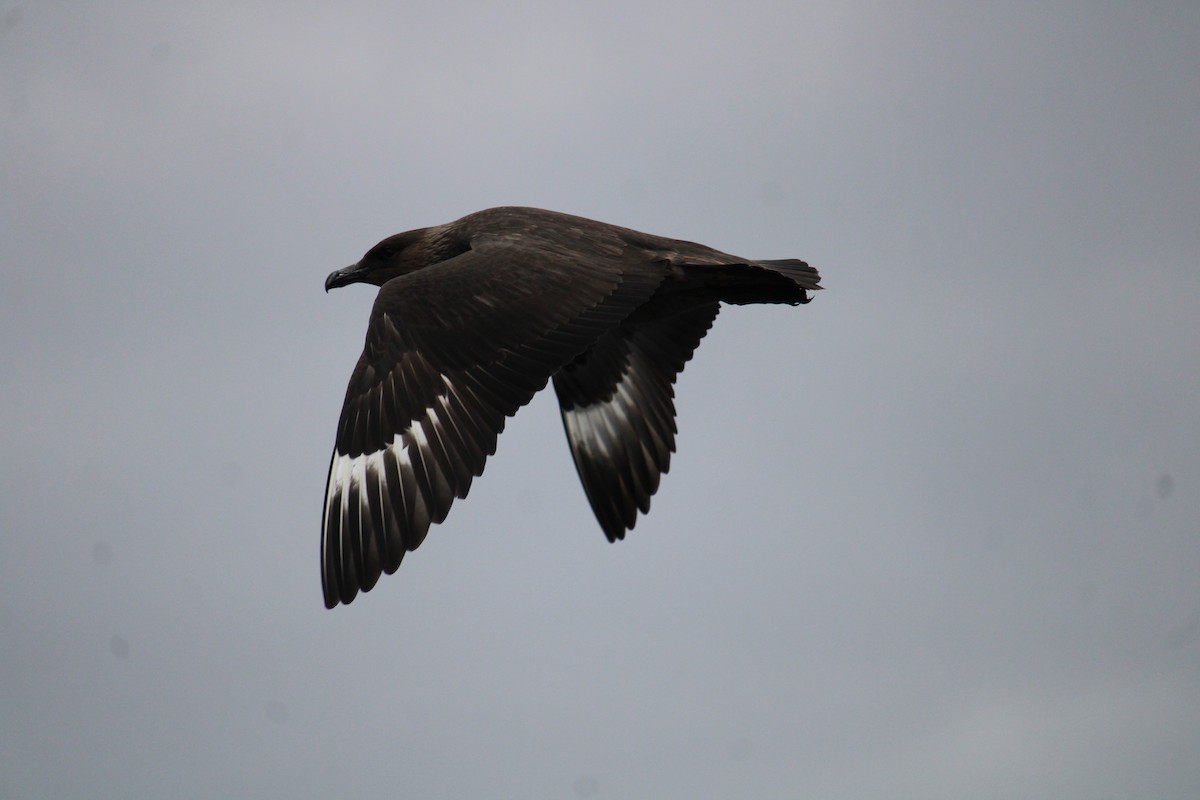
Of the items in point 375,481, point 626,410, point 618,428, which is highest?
point 626,410

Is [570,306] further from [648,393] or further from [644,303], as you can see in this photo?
[648,393]

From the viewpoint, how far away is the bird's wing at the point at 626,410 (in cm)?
925

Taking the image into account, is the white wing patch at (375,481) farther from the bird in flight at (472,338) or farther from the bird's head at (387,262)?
the bird's head at (387,262)

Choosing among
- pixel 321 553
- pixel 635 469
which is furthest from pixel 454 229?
pixel 321 553

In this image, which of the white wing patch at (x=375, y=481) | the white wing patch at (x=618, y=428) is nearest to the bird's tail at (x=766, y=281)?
the white wing patch at (x=618, y=428)

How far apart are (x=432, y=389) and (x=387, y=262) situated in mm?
1969

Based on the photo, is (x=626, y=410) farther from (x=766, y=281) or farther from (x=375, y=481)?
(x=375, y=481)

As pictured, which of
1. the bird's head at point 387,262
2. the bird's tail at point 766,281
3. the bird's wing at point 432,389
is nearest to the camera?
the bird's wing at point 432,389

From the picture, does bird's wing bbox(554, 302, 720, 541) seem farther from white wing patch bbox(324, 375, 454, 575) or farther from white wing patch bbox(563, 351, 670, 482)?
white wing patch bbox(324, 375, 454, 575)

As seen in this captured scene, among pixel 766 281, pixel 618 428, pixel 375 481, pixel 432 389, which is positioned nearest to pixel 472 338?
pixel 432 389

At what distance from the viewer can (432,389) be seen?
7.46 meters

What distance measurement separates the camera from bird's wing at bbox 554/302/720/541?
9.25m

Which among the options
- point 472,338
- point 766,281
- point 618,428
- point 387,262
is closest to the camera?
point 472,338

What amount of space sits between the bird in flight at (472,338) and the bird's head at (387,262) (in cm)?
34
